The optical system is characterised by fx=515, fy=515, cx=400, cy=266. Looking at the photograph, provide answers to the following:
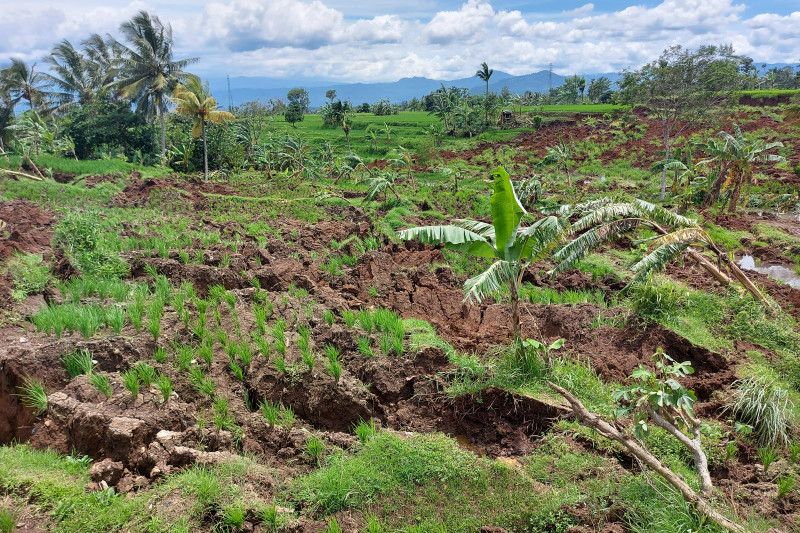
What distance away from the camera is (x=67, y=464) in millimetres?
5148

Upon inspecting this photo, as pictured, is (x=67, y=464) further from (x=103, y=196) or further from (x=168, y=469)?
(x=103, y=196)

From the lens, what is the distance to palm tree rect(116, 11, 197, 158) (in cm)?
3200

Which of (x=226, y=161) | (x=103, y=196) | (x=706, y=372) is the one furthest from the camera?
(x=226, y=161)

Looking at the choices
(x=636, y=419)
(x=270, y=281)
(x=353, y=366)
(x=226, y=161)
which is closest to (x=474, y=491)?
(x=636, y=419)

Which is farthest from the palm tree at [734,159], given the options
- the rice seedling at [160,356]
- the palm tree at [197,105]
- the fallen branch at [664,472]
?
the palm tree at [197,105]

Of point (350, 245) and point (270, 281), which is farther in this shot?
point (350, 245)

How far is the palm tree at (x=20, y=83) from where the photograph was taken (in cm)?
3894

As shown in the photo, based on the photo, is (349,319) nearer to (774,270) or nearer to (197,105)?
(774,270)

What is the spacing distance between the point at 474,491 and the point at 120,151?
37832 mm

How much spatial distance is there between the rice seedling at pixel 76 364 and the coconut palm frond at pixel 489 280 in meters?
4.69

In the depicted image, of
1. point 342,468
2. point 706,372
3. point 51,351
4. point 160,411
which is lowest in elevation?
point 706,372

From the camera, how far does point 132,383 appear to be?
5.93 meters

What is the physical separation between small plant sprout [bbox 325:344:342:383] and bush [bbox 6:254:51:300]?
5.35 meters

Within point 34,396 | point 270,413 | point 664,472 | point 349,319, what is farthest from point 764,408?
point 34,396
